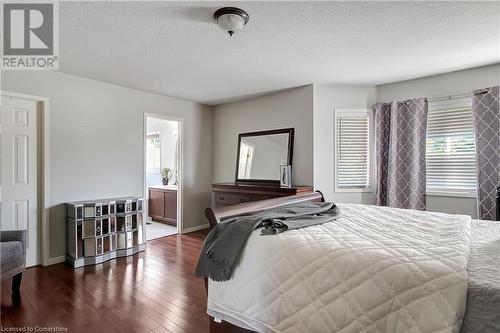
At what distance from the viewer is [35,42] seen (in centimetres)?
250

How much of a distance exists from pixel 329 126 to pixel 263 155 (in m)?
1.14

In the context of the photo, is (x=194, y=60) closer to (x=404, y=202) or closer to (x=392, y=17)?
(x=392, y=17)

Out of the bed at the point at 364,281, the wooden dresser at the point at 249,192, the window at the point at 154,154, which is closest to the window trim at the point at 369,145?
the wooden dresser at the point at 249,192

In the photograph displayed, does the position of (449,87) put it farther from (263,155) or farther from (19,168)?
(19,168)

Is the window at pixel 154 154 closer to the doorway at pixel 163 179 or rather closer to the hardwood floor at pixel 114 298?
the doorway at pixel 163 179

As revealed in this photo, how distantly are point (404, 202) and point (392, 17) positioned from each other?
246 cm

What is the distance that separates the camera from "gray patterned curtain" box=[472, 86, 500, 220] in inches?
120

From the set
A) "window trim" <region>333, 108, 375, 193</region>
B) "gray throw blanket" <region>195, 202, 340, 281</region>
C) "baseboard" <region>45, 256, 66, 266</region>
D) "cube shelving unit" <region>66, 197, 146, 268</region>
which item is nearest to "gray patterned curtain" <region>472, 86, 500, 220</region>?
"window trim" <region>333, 108, 375, 193</region>

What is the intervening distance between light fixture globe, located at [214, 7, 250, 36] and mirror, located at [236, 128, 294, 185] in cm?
219

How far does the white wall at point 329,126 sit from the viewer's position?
3912mm

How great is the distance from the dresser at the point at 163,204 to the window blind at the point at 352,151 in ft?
10.2

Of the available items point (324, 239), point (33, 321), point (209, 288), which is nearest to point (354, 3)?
point (324, 239)

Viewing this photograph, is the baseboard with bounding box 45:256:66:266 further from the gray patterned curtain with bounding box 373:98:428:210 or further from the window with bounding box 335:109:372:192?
the gray patterned curtain with bounding box 373:98:428:210

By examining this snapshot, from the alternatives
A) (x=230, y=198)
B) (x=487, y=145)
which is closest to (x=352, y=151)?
(x=487, y=145)
